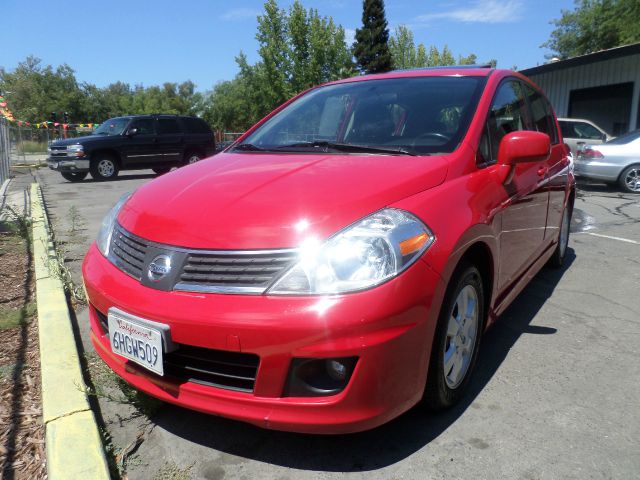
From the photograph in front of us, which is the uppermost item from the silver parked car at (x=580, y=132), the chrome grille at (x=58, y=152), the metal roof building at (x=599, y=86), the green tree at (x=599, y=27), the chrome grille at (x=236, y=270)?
the green tree at (x=599, y=27)

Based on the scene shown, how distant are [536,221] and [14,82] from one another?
68.8m

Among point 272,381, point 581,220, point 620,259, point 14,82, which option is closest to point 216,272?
point 272,381

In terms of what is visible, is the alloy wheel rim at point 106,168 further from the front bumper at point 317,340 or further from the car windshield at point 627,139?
the front bumper at point 317,340

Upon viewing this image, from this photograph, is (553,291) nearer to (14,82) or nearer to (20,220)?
(20,220)

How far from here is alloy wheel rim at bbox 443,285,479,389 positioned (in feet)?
7.33

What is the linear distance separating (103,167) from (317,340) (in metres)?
14.1

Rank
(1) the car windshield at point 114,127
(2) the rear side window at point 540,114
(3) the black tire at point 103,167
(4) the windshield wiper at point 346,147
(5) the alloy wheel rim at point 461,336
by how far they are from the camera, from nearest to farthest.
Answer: (5) the alloy wheel rim at point 461,336 → (4) the windshield wiper at point 346,147 → (2) the rear side window at point 540,114 → (3) the black tire at point 103,167 → (1) the car windshield at point 114,127

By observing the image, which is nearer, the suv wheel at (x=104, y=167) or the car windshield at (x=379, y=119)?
the car windshield at (x=379, y=119)

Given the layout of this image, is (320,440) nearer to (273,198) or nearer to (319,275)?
(319,275)

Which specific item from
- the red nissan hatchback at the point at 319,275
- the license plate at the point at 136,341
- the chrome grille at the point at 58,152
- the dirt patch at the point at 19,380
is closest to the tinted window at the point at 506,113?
the red nissan hatchback at the point at 319,275

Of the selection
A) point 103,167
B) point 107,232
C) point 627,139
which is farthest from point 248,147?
point 103,167

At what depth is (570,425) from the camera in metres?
2.24

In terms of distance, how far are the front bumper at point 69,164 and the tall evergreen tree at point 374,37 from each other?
2730 cm

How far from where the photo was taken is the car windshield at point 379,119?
2.68 metres
